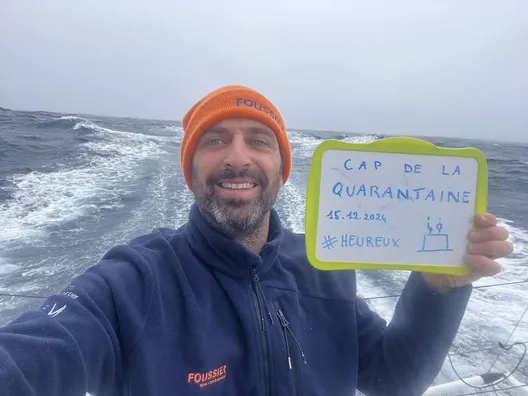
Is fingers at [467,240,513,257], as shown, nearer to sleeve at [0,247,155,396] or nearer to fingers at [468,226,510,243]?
fingers at [468,226,510,243]

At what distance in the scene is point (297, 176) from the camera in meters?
9.37

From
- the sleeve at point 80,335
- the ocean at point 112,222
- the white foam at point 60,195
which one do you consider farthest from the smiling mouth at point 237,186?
the white foam at point 60,195

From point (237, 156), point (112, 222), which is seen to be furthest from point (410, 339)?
point (112, 222)

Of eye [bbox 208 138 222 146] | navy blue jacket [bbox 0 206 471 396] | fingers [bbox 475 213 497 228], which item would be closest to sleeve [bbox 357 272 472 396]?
navy blue jacket [bbox 0 206 471 396]

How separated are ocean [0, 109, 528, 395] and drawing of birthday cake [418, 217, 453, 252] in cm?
78

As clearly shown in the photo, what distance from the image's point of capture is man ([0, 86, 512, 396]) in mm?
943

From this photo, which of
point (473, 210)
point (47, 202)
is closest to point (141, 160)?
point (47, 202)

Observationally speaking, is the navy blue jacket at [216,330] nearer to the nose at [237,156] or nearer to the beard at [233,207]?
the beard at [233,207]

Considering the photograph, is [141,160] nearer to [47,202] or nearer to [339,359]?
→ [47,202]

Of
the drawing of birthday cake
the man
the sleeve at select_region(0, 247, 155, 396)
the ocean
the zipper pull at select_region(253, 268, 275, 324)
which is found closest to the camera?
the sleeve at select_region(0, 247, 155, 396)

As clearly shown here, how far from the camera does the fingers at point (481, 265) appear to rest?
98 centimetres

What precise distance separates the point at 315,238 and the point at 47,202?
6004mm

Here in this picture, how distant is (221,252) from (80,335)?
0.47 meters

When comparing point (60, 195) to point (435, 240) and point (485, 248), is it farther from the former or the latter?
point (485, 248)
